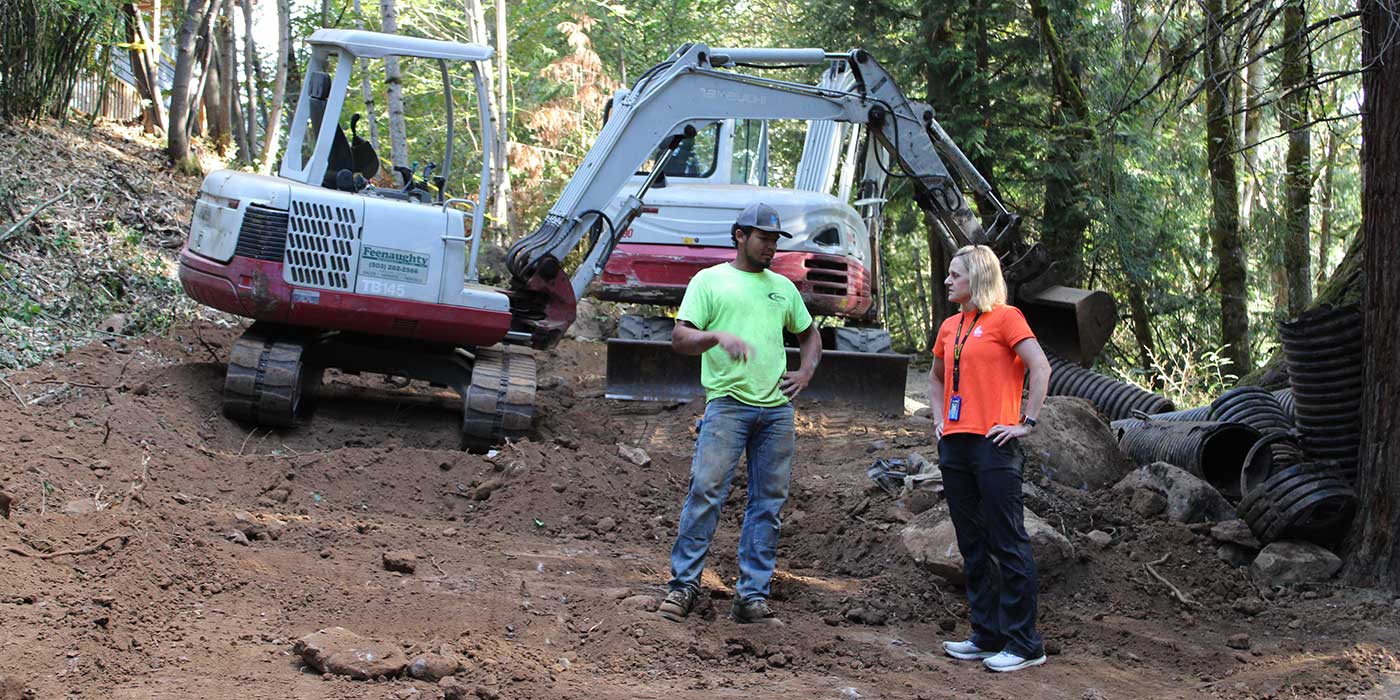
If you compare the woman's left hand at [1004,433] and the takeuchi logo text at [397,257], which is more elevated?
the takeuchi logo text at [397,257]

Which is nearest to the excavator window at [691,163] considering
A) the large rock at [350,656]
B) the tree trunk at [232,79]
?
the large rock at [350,656]

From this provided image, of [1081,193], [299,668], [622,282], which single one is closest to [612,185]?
[622,282]

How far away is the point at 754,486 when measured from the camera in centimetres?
582

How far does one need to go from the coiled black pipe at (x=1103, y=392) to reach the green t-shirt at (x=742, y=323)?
5.88 metres

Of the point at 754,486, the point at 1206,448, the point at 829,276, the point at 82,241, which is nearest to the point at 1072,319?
the point at 829,276

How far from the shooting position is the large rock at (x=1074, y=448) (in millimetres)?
7863

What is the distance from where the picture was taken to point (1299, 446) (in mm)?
7199

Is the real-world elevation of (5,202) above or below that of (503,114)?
below

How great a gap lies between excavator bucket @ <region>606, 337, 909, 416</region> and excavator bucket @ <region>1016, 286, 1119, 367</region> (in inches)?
52.9

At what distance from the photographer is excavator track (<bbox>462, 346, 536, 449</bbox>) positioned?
930cm

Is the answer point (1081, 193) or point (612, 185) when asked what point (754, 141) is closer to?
point (612, 185)

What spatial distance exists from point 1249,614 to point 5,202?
1118 centimetres

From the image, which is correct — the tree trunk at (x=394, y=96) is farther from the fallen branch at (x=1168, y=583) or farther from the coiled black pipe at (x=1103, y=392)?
the fallen branch at (x=1168, y=583)

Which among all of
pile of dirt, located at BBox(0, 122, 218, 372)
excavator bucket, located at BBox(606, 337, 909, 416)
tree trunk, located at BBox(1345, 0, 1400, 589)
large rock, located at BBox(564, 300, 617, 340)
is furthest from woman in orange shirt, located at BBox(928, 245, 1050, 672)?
large rock, located at BBox(564, 300, 617, 340)
